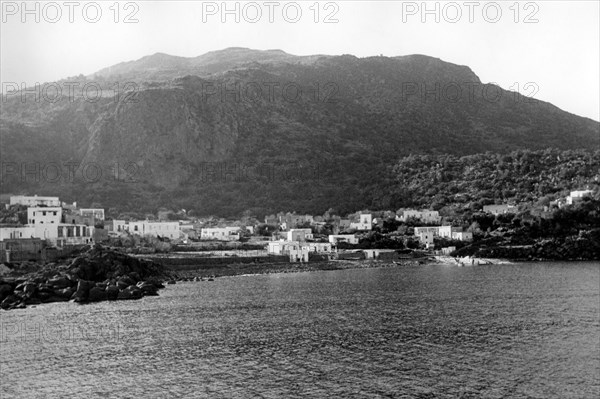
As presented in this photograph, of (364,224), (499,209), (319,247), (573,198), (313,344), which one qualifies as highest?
(573,198)

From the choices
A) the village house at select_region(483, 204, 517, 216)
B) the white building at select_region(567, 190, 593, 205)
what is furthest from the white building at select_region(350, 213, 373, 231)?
the white building at select_region(567, 190, 593, 205)

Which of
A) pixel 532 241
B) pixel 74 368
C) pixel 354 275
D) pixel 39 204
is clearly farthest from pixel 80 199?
pixel 74 368

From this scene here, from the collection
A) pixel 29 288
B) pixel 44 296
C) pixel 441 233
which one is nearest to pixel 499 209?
pixel 441 233

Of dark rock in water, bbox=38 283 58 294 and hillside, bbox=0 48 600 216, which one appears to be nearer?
dark rock in water, bbox=38 283 58 294

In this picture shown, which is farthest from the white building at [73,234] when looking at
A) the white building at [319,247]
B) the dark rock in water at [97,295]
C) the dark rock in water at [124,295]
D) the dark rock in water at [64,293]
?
the white building at [319,247]

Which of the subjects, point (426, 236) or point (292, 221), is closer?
point (426, 236)

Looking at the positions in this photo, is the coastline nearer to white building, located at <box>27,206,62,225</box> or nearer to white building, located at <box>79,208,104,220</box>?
white building, located at <box>27,206,62,225</box>

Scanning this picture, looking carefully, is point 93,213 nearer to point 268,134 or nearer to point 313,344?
point 313,344
